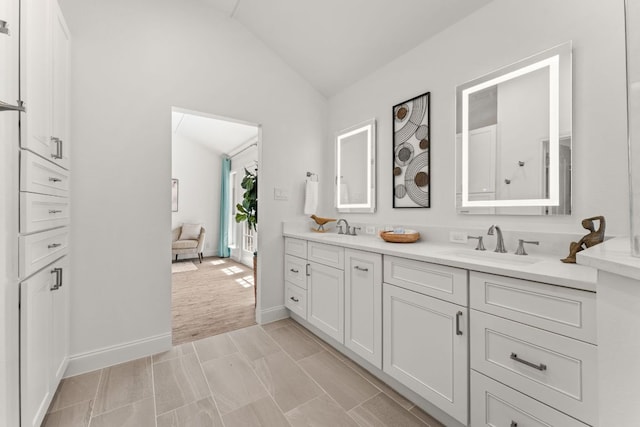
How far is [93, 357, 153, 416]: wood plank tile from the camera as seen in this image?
157cm

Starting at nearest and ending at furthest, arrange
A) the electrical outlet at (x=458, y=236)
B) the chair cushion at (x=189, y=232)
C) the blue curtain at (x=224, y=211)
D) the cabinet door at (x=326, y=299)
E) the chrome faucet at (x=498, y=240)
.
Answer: the chrome faucet at (x=498, y=240) < the electrical outlet at (x=458, y=236) < the cabinet door at (x=326, y=299) < the chair cushion at (x=189, y=232) < the blue curtain at (x=224, y=211)

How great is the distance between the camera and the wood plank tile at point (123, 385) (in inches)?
61.9

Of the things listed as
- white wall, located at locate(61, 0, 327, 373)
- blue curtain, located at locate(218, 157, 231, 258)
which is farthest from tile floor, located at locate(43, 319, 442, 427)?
blue curtain, located at locate(218, 157, 231, 258)

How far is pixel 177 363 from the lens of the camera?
198 centimetres

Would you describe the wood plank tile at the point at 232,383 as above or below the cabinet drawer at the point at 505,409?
below

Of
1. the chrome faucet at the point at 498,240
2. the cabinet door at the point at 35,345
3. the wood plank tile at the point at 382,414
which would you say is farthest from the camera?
the chrome faucet at the point at 498,240

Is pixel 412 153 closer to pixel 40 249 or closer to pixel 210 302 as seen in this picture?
pixel 40 249

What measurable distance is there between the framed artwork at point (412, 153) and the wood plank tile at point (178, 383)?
6.43 feet

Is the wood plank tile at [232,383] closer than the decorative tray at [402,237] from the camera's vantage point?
Yes

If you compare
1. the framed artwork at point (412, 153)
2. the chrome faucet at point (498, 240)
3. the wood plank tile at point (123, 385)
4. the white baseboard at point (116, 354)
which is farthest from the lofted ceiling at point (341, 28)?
the wood plank tile at point (123, 385)

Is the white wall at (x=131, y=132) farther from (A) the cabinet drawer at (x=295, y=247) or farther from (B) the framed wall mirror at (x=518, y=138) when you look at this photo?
(B) the framed wall mirror at (x=518, y=138)

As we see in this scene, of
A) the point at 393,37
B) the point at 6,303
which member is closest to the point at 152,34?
the point at 393,37

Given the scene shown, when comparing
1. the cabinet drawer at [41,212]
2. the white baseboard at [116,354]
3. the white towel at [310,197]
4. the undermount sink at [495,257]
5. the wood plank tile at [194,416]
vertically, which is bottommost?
the wood plank tile at [194,416]

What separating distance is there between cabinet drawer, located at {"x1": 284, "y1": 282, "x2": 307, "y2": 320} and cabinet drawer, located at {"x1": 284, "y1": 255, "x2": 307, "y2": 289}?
2.2 inches
